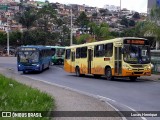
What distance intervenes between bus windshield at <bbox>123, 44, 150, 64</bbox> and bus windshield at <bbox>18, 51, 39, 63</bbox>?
13669 millimetres

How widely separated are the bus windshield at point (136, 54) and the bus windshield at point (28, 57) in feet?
44.8

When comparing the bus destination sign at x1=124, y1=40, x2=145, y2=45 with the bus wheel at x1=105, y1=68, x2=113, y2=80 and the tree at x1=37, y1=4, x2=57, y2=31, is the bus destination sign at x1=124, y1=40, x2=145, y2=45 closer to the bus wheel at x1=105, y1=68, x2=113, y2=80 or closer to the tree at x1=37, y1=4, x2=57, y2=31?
the bus wheel at x1=105, y1=68, x2=113, y2=80

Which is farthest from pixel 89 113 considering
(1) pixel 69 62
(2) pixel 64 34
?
(2) pixel 64 34

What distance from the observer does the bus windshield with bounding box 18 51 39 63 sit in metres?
38.8

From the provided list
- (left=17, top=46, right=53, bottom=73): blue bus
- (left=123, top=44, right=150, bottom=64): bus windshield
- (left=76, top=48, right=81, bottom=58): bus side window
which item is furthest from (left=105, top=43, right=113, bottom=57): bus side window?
(left=17, top=46, right=53, bottom=73): blue bus

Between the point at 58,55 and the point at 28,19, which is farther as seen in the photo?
the point at 28,19

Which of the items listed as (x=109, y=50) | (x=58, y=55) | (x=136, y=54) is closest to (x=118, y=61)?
(x=136, y=54)

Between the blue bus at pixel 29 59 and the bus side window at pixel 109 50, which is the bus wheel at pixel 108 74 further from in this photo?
the blue bus at pixel 29 59

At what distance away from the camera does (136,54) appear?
27312mm

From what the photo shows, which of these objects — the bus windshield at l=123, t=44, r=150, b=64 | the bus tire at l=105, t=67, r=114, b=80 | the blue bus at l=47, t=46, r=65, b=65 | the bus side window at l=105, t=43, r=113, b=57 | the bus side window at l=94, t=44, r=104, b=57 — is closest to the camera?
the bus windshield at l=123, t=44, r=150, b=64

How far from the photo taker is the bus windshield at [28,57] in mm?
38750

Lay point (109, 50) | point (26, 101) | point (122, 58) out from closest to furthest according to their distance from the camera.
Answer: point (26, 101) → point (122, 58) → point (109, 50)

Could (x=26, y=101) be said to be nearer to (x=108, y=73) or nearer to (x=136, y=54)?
(x=136, y=54)

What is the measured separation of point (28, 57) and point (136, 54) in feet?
46.7
